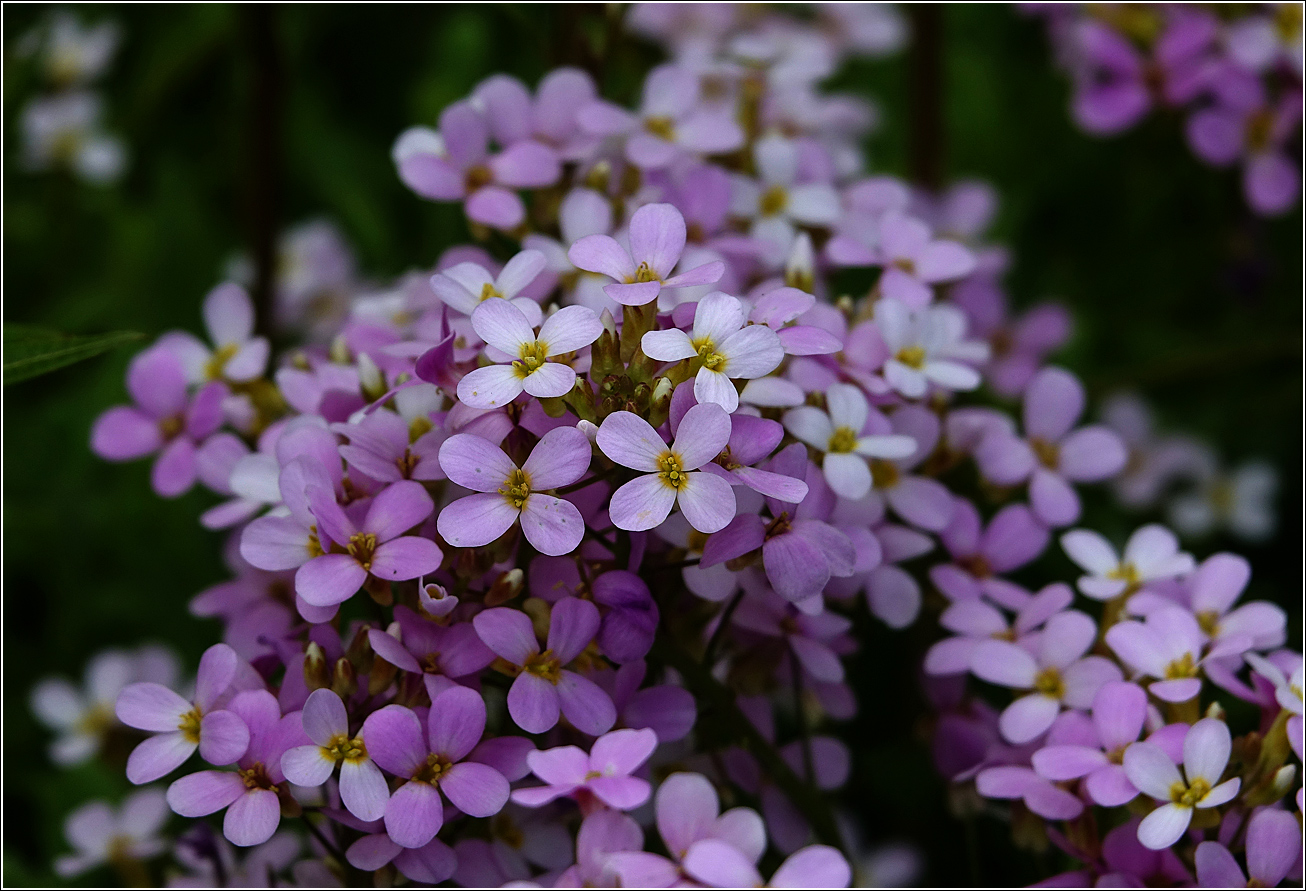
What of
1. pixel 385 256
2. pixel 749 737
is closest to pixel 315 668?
pixel 749 737

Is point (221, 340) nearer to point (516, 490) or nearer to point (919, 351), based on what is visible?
point (516, 490)

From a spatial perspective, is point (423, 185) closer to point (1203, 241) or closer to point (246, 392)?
point (246, 392)

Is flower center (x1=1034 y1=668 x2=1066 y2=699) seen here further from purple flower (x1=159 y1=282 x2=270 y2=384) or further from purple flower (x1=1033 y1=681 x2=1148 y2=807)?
purple flower (x1=159 y1=282 x2=270 y2=384)

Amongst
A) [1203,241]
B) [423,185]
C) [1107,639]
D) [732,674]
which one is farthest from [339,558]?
[1203,241]

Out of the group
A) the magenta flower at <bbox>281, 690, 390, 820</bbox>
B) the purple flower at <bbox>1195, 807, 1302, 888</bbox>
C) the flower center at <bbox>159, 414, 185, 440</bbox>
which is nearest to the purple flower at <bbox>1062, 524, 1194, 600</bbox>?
the purple flower at <bbox>1195, 807, 1302, 888</bbox>

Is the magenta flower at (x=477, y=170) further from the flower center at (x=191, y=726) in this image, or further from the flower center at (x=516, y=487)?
the flower center at (x=191, y=726)
